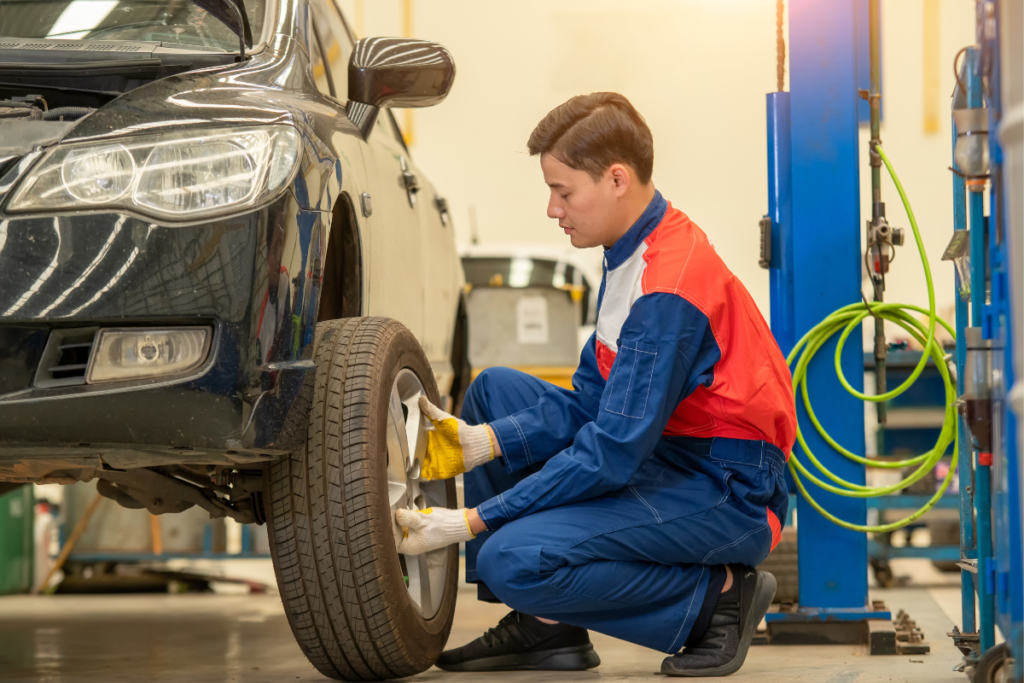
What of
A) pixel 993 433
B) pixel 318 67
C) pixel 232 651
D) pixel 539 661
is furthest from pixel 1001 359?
pixel 232 651

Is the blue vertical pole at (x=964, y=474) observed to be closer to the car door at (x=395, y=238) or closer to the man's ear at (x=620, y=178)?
the man's ear at (x=620, y=178)

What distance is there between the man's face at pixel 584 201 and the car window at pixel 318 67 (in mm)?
552

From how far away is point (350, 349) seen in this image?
70.7 inches

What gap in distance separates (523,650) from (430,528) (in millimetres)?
412

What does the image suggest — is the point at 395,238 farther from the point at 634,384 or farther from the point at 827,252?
the point at 827,252

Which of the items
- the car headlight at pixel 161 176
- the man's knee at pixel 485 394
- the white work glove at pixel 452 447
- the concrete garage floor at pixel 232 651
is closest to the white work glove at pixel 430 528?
the white work glove at pixel 452 447

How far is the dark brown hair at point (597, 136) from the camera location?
202cm

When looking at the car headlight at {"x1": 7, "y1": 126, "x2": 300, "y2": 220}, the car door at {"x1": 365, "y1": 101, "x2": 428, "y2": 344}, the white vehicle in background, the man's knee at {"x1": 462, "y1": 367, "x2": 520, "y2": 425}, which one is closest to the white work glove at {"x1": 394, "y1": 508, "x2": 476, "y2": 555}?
the man's knee at {"x1": 462, "y1": 367, "x2": 520, "y2": 425}

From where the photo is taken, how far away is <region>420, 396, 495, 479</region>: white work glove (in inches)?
84.0

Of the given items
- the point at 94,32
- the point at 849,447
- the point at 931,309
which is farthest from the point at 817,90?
the point at 94,32

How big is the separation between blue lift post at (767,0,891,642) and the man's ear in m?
0.78

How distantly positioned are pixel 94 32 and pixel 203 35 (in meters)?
0.23

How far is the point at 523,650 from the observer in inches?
85.1

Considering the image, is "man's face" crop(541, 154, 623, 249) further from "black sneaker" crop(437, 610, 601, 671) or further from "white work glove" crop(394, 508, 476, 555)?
"black sneaker" crop(437, 610, 601, 671)
